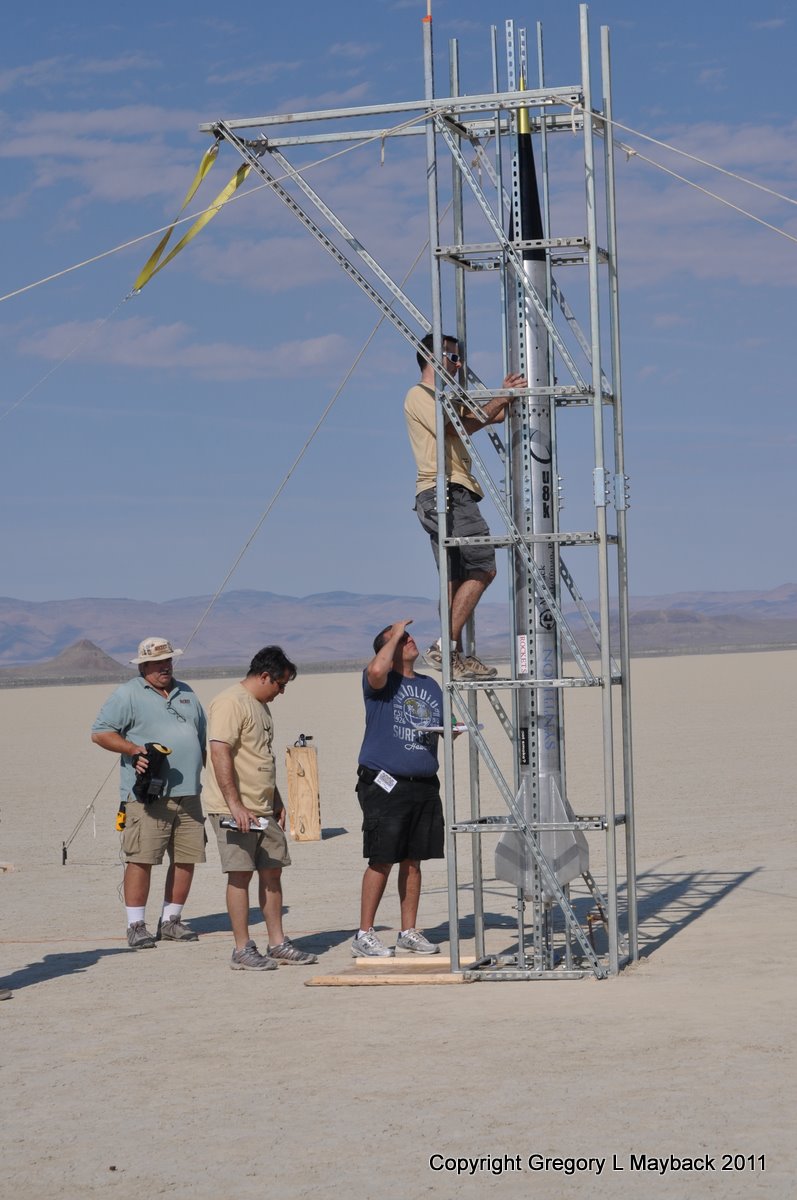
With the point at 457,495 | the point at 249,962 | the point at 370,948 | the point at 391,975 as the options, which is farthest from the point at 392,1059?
the point at 457,495

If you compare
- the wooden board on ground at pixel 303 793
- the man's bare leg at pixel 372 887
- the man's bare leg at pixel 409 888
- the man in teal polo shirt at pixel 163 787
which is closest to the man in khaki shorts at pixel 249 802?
the man's bare leg at pixel 372 887

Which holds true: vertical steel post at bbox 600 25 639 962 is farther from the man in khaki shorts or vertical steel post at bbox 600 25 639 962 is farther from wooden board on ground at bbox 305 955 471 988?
the man in khaki shorts

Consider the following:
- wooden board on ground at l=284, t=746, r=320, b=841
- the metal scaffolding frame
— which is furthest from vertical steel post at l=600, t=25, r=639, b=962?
wooden board on ground at l=284, t=746, r=320, b=841

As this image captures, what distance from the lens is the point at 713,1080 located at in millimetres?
6230

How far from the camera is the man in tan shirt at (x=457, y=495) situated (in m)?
8.73

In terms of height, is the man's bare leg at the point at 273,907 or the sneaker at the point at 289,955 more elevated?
the man's bare leg at the point at 273,907

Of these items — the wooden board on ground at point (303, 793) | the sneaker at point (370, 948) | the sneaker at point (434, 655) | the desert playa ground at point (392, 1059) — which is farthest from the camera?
the wooden board on ground at point (303, 793)

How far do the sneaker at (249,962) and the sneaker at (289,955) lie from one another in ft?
0.27

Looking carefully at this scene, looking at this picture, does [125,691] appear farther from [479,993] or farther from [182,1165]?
[182,1165]

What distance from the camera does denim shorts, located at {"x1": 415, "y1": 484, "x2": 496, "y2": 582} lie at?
8750mm

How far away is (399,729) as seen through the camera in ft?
30.1

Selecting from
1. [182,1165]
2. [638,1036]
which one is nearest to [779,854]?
[638,1036]

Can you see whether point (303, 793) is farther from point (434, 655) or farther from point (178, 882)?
point (434, 655)

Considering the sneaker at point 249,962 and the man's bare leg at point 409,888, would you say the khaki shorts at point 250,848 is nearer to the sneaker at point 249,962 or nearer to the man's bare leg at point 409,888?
the sneaker at point 249,962
